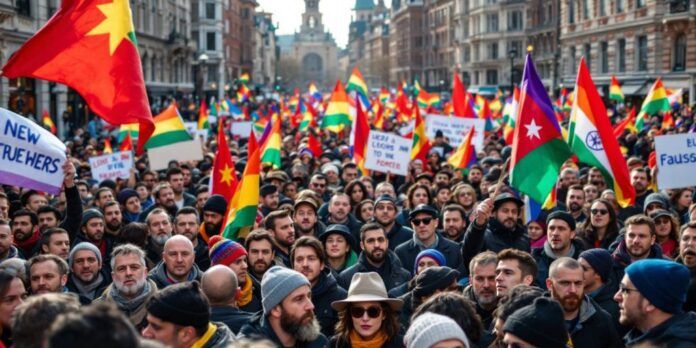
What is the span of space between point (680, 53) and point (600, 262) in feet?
135

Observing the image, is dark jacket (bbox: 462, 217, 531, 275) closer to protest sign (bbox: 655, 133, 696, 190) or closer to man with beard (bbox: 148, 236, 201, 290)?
protest sign (bbox: 655, 133, 696, 190)

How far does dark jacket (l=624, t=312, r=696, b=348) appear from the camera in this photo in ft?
16.6

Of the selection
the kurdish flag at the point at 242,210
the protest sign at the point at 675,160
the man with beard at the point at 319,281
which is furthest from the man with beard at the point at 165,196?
the protest sign at the point at 675,160

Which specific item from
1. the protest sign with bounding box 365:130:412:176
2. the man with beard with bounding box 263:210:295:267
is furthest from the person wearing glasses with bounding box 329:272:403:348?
the protest sign with bounding box 365:130:412:176

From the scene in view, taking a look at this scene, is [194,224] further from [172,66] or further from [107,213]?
[172,66]

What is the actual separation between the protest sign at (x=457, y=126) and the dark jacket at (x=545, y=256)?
1066 centimetres

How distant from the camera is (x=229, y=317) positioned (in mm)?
5922

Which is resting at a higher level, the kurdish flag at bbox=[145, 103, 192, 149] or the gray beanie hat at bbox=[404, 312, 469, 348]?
the kurdish flag at bbox=[145, 103, 192, 149]

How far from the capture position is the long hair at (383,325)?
5820 mm

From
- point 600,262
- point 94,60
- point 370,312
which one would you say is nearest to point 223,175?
point 94,60

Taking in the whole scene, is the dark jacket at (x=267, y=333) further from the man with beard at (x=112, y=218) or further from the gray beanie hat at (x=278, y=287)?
the man with beard at (x=112, y=218)

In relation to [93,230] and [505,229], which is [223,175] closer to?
[93,230]

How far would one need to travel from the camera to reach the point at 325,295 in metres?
7.04

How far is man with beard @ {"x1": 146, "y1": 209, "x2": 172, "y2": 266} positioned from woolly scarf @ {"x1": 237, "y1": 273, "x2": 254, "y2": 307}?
8.09 ft
